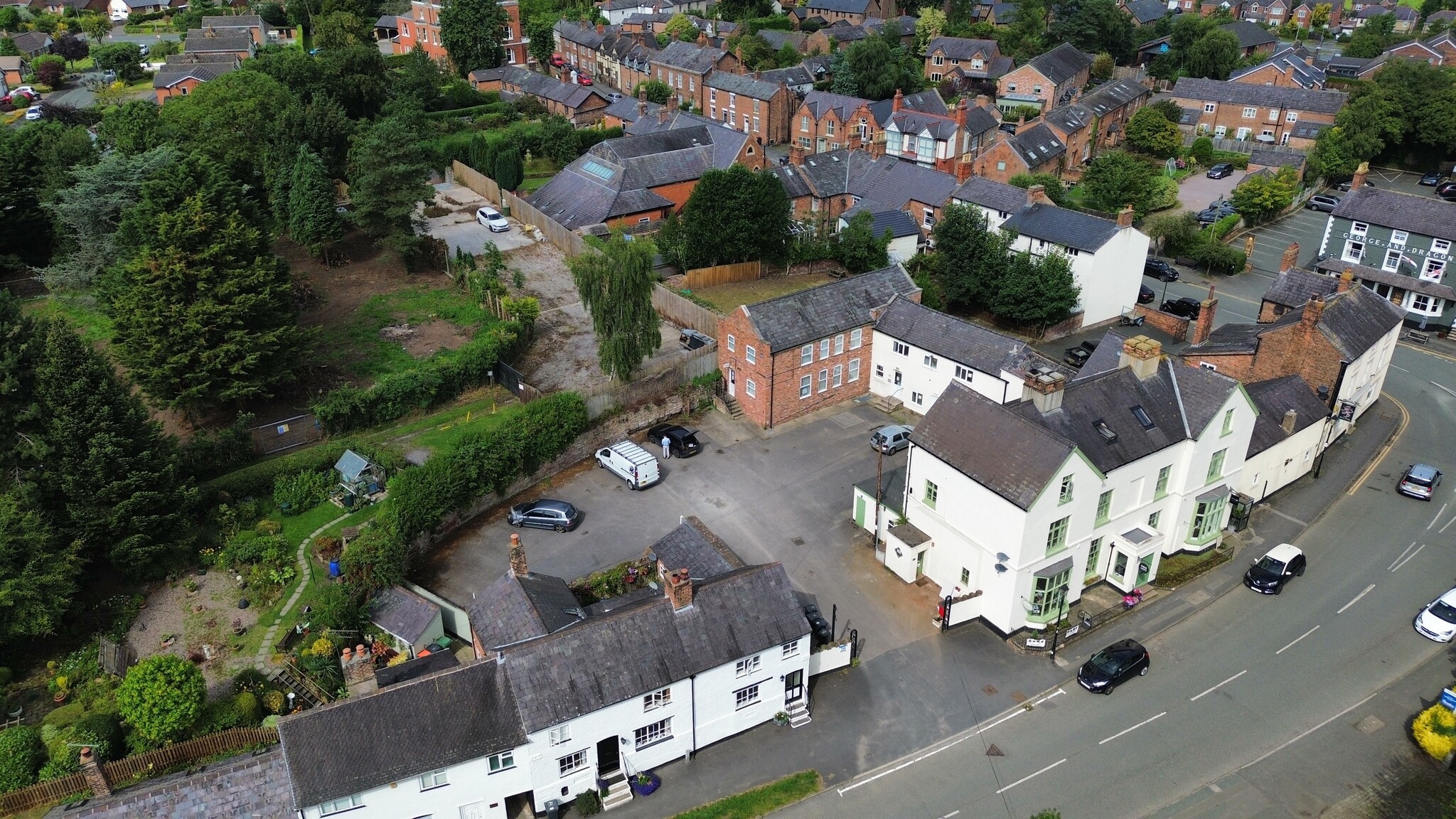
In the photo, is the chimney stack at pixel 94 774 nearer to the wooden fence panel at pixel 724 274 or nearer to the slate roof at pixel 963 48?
the wooden fence panel at pixel 724 274

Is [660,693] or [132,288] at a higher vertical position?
[132,288]

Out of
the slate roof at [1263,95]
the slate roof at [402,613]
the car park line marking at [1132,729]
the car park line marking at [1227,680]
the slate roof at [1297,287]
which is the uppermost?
the slate roof at [1263,95]

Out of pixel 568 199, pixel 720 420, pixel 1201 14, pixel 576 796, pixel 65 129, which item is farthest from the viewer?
pixel 1201 14

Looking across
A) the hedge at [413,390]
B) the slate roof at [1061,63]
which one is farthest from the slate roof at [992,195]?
the slate roof at [1061,63]

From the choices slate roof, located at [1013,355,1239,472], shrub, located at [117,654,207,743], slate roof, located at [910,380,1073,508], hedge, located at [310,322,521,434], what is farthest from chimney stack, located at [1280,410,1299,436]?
shrub, located at [117,654,207,743]

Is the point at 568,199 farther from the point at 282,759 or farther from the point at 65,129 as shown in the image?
the point at 282,759

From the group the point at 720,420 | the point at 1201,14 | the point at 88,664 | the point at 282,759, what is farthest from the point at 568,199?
the point at 1201,14
